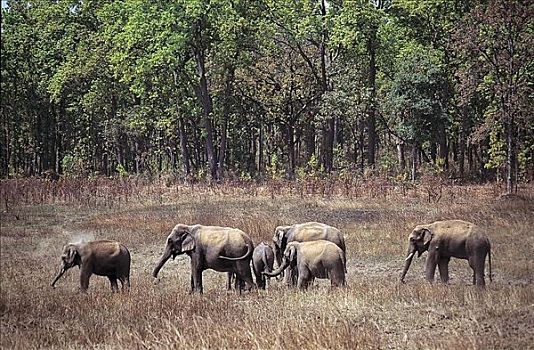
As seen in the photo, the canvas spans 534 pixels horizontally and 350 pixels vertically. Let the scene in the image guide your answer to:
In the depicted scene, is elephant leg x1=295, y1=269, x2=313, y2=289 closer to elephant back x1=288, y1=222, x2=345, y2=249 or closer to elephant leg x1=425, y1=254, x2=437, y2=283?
elephant back x1=288, y1=222, x2=345, y2=249

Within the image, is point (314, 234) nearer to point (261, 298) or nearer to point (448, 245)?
point (448, 245)

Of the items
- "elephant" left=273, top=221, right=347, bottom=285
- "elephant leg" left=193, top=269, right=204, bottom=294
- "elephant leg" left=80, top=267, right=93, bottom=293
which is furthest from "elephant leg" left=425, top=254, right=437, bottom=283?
"elephant leg" left=80, top=267, right=93, bottom=293

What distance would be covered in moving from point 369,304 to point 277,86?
2139cm

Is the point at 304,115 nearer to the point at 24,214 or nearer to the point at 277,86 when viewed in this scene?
the point at 277,86

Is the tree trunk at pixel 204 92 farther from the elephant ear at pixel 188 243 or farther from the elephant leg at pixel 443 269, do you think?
the elephant leg at pixel 443 269

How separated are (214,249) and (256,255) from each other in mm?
723

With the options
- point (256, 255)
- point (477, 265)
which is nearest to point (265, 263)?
point (256, 255)

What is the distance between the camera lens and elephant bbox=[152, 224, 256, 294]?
8953mm

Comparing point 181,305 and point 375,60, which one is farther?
point 375,60

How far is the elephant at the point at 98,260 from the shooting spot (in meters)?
8.60

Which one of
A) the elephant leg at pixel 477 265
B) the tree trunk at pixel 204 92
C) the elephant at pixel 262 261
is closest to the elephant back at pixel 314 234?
the elephant at pixel 262 261

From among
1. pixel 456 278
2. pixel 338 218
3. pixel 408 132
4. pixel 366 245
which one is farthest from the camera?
pixel 408 132

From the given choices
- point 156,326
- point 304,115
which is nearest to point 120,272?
point 156,326

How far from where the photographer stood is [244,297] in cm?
771
